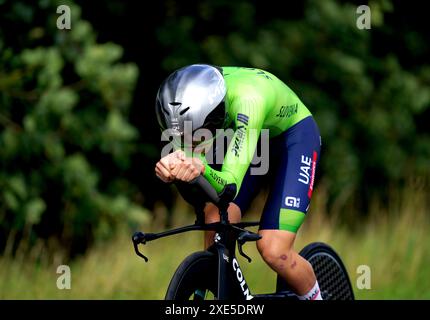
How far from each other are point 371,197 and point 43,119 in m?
7.10

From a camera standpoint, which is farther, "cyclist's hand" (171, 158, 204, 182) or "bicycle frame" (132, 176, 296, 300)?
"bicycle frame" (132, 176, 296, 300)

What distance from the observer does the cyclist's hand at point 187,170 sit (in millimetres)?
4852

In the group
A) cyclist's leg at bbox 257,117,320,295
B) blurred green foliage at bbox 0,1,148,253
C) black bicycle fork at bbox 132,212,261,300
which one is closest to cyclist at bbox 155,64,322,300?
cyclist's leg at bbox 257,117,320,295

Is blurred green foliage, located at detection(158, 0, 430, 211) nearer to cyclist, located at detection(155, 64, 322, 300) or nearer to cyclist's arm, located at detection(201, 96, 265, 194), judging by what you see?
cyclist, located at detection(155, 64, 322, 300)

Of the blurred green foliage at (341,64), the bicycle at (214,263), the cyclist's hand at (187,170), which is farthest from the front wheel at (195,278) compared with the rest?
the blurred green foliage at (341,64)

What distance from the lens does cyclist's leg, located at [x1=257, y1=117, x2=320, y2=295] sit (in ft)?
19.3

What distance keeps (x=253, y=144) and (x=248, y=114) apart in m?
0.20

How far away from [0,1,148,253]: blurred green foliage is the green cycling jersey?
4.93 m

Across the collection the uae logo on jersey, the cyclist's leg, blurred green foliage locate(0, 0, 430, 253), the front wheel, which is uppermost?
blurred green foliage locate(0, 0, 430, 253)

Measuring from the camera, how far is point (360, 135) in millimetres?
15516

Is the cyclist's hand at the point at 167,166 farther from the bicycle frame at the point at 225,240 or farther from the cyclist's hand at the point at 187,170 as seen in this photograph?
the bicycle frame at the point at 225,240
